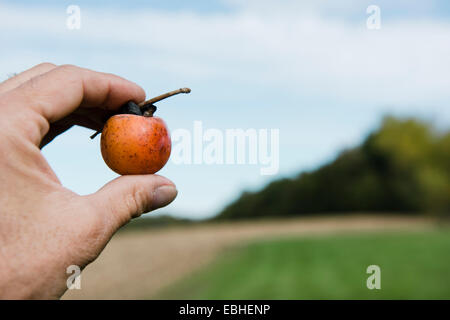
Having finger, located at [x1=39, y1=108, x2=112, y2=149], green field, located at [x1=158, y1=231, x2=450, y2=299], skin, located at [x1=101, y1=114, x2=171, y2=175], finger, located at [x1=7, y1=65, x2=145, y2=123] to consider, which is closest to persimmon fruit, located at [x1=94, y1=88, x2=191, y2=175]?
skin, located at [x1=101, y1=114, x2=171, y2=175]

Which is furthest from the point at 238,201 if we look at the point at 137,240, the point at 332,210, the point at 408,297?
the point at 408,297

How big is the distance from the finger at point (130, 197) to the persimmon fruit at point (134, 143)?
0.33 ft

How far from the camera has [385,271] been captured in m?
14.8

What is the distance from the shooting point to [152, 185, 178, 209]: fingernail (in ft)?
7.66

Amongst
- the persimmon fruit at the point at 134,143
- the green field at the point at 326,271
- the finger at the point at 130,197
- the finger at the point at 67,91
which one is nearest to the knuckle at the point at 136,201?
the finger at the point at 130,197

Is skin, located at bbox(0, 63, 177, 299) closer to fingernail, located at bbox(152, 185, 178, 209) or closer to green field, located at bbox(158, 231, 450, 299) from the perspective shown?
fingernail, located at bbox(152, 185, 178, 209)

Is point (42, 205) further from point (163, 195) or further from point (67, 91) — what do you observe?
point (163, 195)

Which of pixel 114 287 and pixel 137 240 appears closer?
pixel 114 287

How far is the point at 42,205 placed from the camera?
1.90 m

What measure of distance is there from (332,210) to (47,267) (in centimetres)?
4300

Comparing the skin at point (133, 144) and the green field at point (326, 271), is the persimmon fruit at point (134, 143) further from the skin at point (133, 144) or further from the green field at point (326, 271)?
the green field at point (326, 271)

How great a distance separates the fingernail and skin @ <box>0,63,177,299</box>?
5.6 inches
